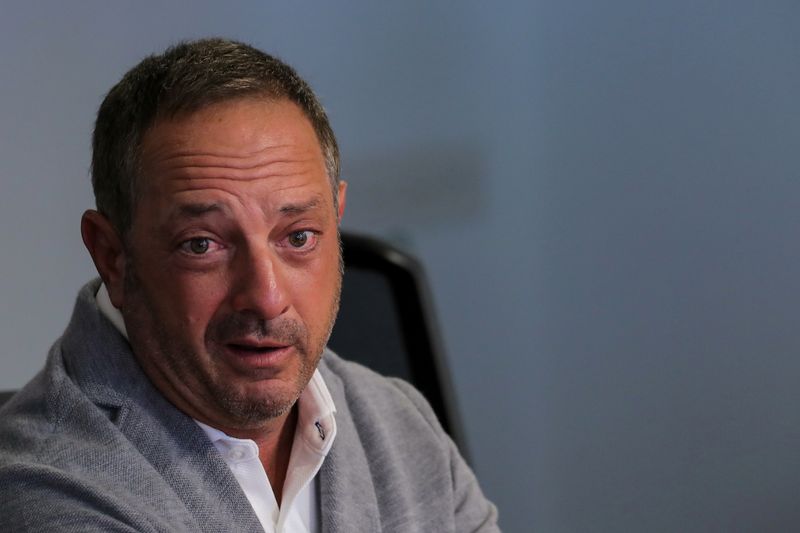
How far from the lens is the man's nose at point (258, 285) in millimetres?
1205

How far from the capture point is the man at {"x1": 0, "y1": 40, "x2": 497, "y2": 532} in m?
1.19

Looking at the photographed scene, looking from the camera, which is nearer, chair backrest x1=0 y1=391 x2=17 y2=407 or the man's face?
the man's face

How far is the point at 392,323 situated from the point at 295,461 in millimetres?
487

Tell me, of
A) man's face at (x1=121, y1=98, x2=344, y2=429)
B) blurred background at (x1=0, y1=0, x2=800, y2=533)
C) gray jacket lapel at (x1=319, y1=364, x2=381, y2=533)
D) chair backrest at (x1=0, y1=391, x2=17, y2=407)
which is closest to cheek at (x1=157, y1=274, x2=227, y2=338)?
man's face at (x1=121, y1=98, x2=344, y2=429)

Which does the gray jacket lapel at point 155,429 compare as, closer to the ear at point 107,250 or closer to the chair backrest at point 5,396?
the ear at point 107,250

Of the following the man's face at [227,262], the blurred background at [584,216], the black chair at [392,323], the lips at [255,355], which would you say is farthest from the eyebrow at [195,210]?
the blurred background at [584,216]

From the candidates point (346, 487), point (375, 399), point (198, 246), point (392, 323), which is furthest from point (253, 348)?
point (392, 323)

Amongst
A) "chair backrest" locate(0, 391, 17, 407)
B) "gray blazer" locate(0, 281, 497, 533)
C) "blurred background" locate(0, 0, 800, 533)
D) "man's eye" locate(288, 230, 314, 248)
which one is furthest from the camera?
"blurred background" locate(0, 0, 800, 533)

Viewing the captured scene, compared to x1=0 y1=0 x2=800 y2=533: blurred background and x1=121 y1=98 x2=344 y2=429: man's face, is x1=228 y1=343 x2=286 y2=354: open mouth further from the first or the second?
x1=0 y1=0 x2=800 y2=533: blurred background

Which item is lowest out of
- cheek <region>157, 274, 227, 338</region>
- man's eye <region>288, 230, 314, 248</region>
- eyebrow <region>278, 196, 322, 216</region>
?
cheek <region>157, 274, 227, 338</region>

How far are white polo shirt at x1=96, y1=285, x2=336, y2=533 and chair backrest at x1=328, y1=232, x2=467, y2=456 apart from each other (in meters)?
0.38

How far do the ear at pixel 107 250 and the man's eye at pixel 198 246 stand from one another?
0.09m

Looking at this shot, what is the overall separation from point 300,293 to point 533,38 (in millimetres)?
1651

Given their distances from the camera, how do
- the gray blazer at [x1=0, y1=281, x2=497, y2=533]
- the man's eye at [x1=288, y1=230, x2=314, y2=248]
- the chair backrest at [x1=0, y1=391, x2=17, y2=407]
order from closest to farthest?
the gray blazer at [x1=0, y1=281, x2=497, y2=533]
the man's eye at [x1=288, y1=230, x2=314, y2=248]
the chair backrest at [x1=0, y1=391, x2=17, y2=407]
